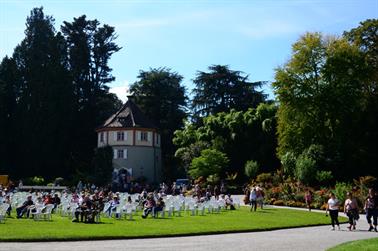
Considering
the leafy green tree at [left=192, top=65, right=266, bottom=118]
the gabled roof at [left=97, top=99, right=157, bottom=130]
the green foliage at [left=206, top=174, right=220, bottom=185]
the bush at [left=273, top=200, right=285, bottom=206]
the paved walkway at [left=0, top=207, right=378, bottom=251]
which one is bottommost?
the paved walkway at [left=0, top=207, right=378, bottom=251]

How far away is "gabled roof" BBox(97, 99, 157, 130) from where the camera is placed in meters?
66.9

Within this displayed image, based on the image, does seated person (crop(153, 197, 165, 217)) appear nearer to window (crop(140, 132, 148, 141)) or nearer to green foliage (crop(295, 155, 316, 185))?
green foliage (crop(295, 155, 316, 185))

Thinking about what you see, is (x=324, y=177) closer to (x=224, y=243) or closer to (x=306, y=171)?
(x=306, y=171)

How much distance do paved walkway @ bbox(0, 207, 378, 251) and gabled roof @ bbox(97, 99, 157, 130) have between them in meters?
46.7

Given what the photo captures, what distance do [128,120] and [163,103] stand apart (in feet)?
42.5

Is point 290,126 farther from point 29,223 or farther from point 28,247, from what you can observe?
point 28,247

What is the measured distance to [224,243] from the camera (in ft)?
58.3

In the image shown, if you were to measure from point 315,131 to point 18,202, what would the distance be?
3081cm

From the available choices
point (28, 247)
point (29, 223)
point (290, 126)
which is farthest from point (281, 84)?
point (28, 247)

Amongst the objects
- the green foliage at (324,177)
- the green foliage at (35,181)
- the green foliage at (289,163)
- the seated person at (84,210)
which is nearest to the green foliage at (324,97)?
the green foliage at (289,163)

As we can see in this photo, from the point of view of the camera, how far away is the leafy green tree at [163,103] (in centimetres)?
7850

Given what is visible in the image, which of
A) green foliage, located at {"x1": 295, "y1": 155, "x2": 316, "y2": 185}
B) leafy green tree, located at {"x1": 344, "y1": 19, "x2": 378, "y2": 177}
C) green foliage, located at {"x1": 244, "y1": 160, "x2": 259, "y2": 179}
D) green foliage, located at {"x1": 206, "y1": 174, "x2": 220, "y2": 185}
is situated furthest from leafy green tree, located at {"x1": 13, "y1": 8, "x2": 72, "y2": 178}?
leafy green tree, located at {"x1": 344, "y1": 19, "x2": 378, "y2": 177}

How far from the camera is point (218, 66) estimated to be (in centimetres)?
7619

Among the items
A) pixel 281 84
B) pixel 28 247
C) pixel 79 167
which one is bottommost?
pixel 28 247
